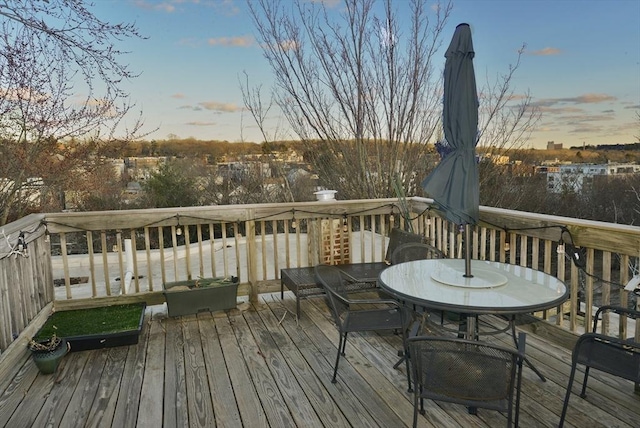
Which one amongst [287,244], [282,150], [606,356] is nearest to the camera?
[606,356]

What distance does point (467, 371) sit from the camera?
1.76 m

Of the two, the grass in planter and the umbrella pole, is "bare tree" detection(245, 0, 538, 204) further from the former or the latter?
the grass in planter

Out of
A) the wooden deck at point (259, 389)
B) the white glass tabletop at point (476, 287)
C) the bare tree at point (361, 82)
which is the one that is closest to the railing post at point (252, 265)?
the wooden deck at point (259, 389)

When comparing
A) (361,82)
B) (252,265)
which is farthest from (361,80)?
(252,265)

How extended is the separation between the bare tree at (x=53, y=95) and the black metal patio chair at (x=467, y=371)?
11.8ft

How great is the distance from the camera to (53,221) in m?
3.77

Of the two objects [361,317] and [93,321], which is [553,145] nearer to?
[361,317]

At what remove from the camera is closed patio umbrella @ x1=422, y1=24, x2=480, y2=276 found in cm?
243

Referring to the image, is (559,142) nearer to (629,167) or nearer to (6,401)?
(629,167)

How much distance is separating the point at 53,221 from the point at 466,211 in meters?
3.42

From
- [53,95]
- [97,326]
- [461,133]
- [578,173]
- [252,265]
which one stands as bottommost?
[97,326]

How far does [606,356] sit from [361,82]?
572cm

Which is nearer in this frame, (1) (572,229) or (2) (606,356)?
(2) (606,356)

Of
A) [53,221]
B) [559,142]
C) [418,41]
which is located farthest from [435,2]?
[53,221]
